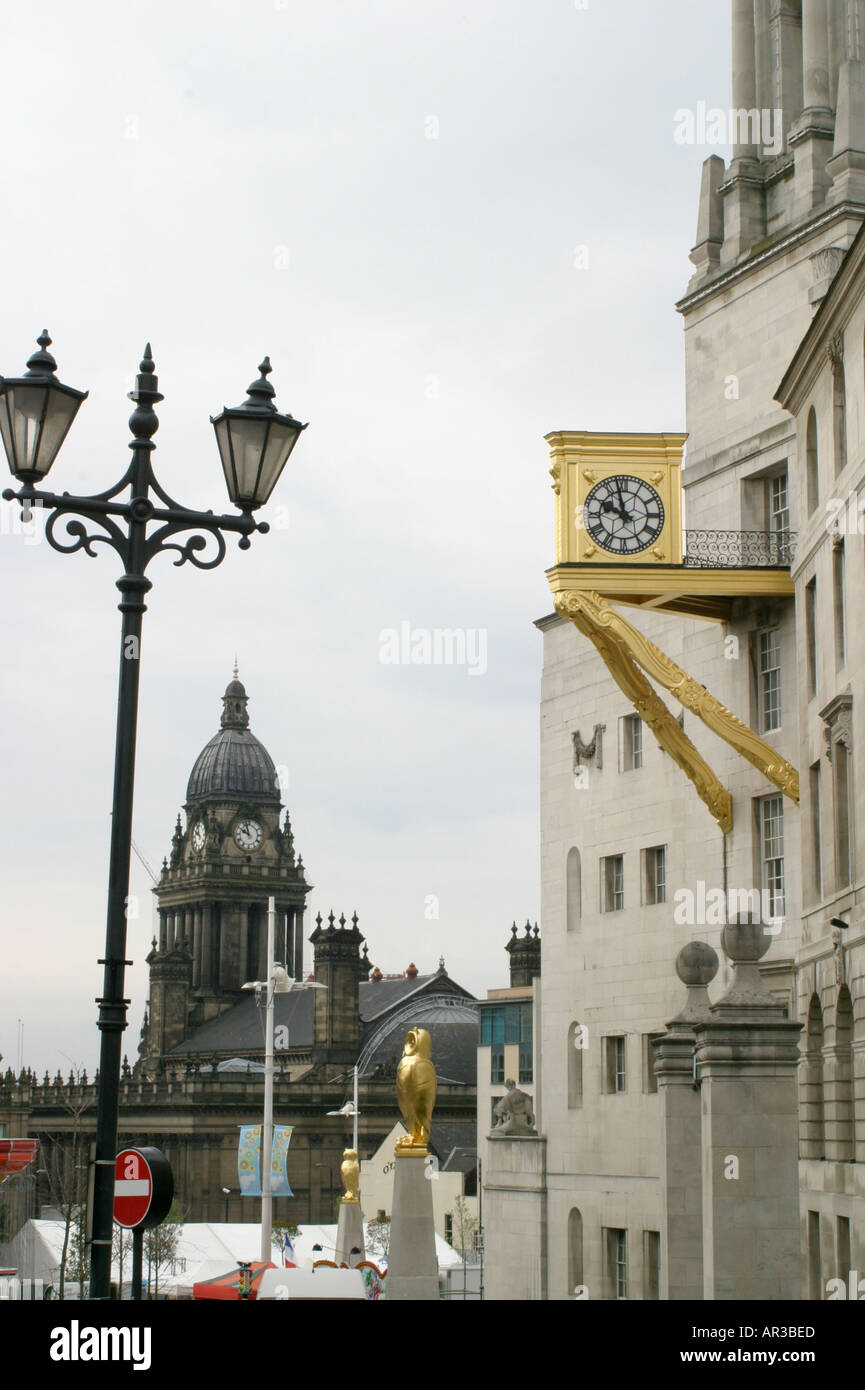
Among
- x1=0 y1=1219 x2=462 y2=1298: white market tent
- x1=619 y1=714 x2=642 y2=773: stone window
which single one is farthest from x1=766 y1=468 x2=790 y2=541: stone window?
x1=0 y1=1219 x2=462 y2=1298: white market tent

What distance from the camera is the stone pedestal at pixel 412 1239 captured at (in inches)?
1177

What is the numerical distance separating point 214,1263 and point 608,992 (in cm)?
3008

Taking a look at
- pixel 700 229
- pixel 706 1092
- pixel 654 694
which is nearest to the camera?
pixel 706 1092

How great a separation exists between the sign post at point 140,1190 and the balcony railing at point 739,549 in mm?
23844

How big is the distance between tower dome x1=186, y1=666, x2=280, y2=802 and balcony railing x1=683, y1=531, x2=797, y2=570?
143 meters

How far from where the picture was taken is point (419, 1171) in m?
30.8

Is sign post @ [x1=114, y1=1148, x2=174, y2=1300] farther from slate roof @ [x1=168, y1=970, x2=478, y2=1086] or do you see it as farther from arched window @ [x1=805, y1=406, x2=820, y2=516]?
slate roof @ [x1=168, y1=970, x2=478, y2=1086]

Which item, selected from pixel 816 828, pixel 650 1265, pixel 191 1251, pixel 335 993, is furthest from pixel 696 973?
pixel 335 993

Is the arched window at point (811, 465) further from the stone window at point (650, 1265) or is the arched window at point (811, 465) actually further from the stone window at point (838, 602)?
the stone window at point (650, 1265)

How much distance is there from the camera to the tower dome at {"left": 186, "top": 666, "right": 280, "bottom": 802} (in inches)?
7028

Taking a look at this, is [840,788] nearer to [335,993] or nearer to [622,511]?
[622,511]

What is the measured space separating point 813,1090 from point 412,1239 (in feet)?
23.2
